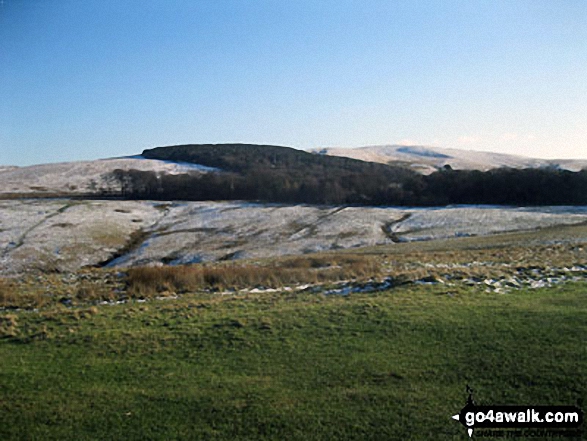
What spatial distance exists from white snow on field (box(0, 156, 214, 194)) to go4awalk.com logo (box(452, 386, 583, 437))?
13396 cm

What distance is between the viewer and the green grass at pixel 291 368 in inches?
387

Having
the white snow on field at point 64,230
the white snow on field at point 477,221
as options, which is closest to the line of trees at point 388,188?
the white snow on field at point 477,221

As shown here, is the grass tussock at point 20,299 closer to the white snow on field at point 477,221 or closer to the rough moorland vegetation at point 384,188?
the white snow on field at point 477,221

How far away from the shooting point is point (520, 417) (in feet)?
31.7

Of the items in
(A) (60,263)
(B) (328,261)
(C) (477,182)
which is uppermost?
(C) (477,182)

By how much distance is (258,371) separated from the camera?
12.3 m

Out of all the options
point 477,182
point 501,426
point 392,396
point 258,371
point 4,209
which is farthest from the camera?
point 477,182

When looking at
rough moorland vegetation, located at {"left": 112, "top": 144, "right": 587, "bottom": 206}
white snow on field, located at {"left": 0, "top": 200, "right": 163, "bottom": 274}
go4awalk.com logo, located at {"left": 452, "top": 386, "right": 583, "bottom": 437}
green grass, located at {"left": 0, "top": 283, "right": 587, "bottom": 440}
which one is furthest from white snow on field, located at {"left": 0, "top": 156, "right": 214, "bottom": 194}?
go4awalk.com logo, located at {"left": 452, "top": 386, "right": 583, "bottom": 437}

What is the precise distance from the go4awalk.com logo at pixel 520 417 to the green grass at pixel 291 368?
29 cm

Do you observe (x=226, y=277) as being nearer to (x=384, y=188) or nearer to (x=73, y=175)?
(x=384, y=188)

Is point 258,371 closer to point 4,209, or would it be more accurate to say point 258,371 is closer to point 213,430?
point 213,430

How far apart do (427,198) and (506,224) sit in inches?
1274

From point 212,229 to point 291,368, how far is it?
66.5m

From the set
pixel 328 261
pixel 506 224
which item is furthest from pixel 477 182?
pixel 328 261
